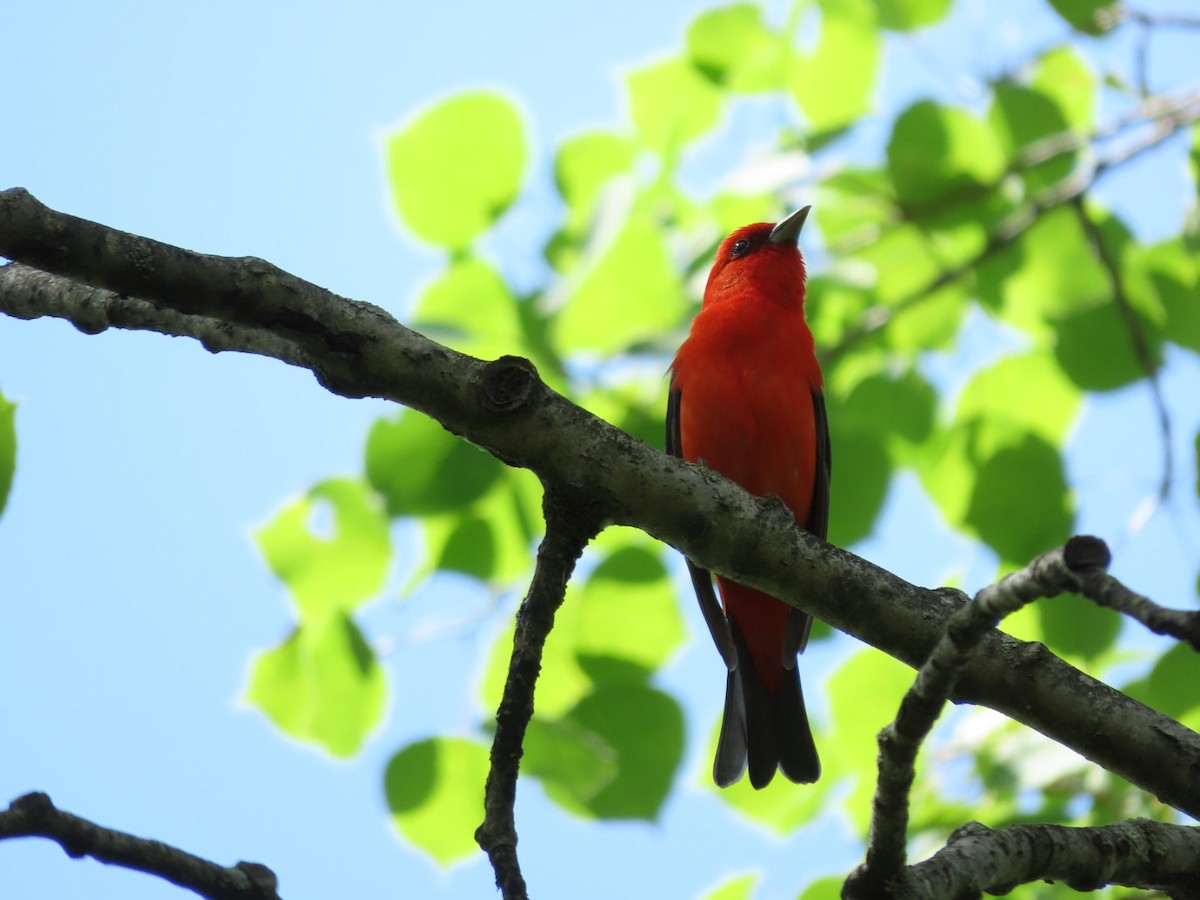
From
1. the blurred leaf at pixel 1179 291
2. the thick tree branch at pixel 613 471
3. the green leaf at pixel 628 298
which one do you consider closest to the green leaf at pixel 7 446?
the thick tree branch at pixel 613 471

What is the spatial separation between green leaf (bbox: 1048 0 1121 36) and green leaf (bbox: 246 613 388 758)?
3.91 m

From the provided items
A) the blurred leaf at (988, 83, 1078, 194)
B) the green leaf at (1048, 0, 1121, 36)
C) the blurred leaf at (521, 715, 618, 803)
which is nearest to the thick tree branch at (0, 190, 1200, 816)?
the blurred leaf at (521, 715, 618, 803)

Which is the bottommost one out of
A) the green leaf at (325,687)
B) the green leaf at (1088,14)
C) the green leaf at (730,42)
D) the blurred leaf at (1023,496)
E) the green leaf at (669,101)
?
the green leaf at (325,687)

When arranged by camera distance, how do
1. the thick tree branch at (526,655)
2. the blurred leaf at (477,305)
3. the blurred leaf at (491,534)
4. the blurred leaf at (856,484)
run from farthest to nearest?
the blurred leaf at (477,305) → the blurred leaf at (856,484) → the blurred leaf at (491,534) → the thick tree branch at (526,655)

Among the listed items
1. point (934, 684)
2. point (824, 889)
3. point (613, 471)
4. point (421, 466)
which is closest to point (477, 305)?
point (421, 466)

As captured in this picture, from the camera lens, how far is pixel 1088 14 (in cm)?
506

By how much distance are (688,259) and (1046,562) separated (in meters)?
3.42

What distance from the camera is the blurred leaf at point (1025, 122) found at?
5105mm

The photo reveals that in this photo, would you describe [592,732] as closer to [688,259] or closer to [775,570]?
[775,570]

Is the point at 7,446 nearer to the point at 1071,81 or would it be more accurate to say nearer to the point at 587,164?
the point at 587,164

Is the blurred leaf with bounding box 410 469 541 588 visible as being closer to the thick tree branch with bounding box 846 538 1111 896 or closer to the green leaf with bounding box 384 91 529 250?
the green leaf with bounding box 384 91 529 250

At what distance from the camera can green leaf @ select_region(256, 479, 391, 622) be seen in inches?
175

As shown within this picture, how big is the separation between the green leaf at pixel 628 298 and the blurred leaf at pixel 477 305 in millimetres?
266

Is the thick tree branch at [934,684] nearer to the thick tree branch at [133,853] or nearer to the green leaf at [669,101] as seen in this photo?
the thick tree branch at [133,853]
